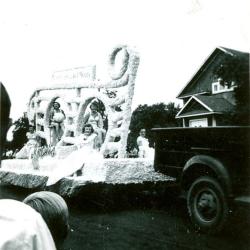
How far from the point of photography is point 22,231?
57 cm

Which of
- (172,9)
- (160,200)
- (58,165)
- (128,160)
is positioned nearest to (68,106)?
(58,165)

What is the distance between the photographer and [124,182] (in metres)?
4.45

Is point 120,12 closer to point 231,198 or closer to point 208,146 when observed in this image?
point 208,146

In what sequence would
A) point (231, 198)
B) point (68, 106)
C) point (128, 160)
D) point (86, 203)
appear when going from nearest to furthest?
point (231, 198)
point (86, 203)
point (128, 160)
point (68, 106)

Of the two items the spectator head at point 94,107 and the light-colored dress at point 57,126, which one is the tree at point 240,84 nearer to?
the spectator head at point 94,107

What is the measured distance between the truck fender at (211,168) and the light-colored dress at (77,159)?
1.90 m

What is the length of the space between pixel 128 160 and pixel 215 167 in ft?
5.95

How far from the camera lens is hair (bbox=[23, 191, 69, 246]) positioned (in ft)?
2.62

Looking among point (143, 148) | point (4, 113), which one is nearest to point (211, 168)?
point (4, 113)

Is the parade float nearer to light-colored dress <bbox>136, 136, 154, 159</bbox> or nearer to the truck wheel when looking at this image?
light-colored dress <bbox>136, 136, 154, 159</bbox>

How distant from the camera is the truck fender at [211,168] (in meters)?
2.84

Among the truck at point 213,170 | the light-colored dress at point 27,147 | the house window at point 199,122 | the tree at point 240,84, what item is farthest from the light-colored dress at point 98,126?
the tree at point 240,84

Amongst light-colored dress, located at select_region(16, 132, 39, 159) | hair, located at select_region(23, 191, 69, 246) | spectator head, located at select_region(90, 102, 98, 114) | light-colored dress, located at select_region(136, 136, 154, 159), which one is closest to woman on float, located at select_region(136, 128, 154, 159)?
light-colored dress, located at select_region(136, 136, 154, 159)

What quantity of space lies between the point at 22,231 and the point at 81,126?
223 inches
